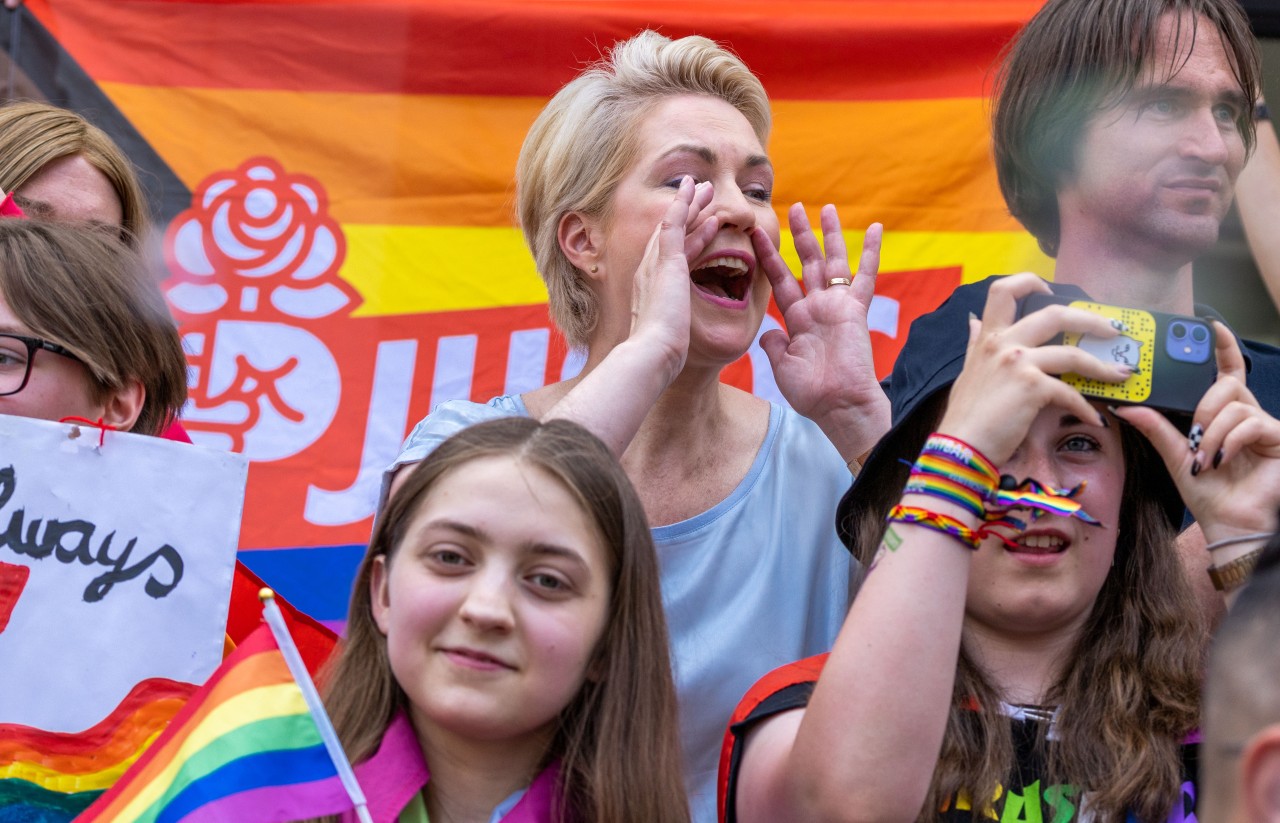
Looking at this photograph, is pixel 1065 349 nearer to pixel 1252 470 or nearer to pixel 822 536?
pixel 1252 470

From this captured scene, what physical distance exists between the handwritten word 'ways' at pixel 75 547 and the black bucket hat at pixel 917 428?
0.98m

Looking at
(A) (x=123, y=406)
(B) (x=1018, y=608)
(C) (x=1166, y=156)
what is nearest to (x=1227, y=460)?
(B) (x=1018, y=608)

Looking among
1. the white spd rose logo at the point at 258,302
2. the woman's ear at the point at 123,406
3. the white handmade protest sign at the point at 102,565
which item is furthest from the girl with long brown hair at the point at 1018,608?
A: the white spd rose logo at the point at 258,302

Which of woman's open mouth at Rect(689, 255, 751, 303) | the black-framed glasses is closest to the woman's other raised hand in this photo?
woman's open mouth at Rect(689, 255, 751, 303)

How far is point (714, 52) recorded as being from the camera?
9.53 feet

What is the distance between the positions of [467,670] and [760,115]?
4.84 ft

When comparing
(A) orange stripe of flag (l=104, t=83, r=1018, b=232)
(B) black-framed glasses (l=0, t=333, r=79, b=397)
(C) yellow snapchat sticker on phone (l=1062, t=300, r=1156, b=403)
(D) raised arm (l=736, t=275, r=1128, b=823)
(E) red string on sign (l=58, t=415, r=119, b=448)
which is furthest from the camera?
(A) orange stripe of flag (l=104, t=83, r=1018, b=232)

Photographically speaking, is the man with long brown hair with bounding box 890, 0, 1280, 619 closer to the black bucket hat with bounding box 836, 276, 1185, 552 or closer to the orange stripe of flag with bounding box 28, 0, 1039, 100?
the black bucket hat with bounding box 836, 276, 1185, 552

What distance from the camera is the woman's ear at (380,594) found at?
80.2 inches

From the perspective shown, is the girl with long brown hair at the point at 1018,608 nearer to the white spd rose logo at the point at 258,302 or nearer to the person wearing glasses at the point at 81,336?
the person wearing glasses at the point at 81,336

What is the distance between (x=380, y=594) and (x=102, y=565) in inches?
15.3

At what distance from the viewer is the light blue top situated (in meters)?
2.46

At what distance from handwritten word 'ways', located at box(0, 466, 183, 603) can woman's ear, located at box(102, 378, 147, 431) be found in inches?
13.0

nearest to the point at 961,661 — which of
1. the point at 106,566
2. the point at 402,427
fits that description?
the point at 106,566
